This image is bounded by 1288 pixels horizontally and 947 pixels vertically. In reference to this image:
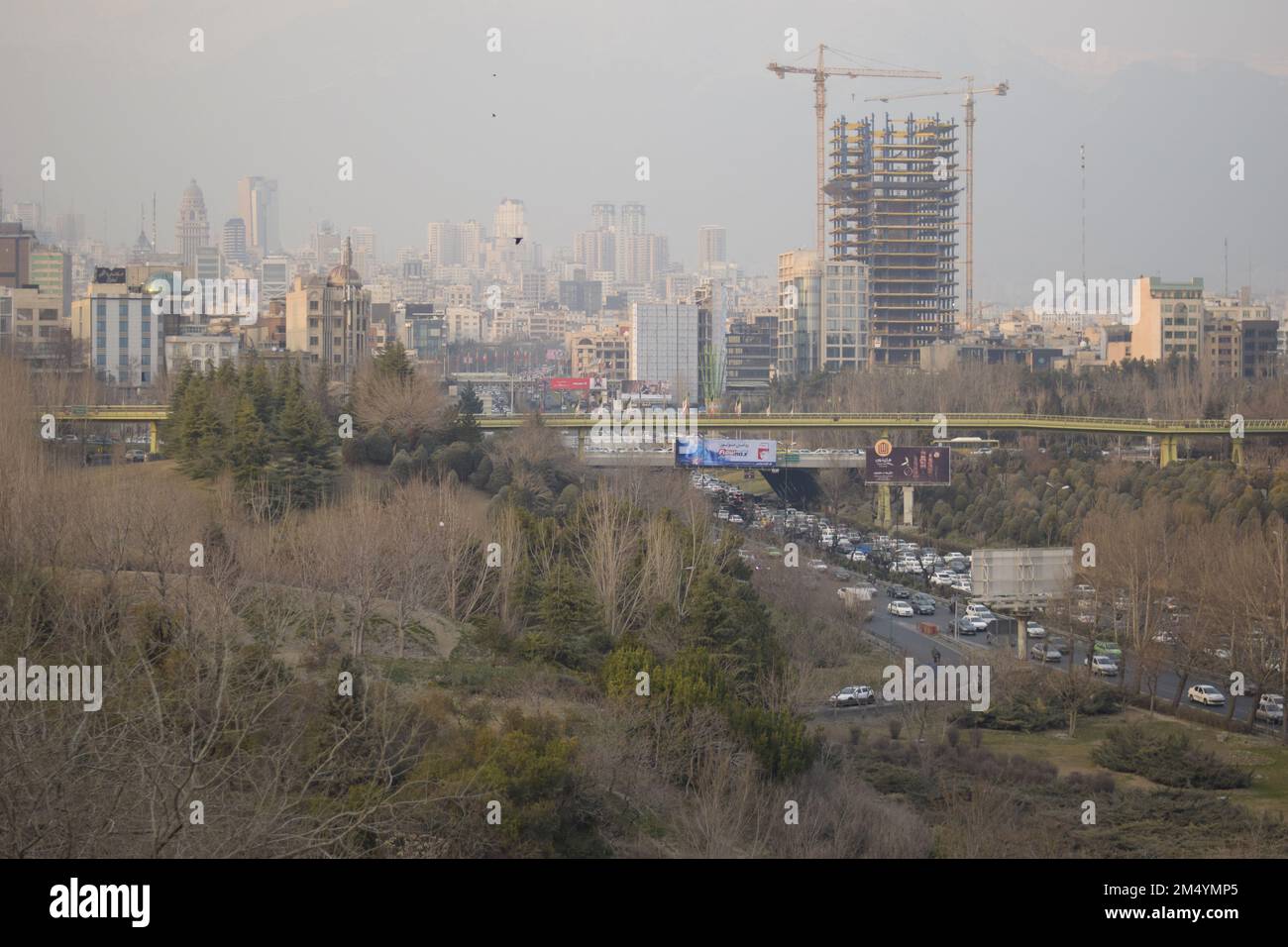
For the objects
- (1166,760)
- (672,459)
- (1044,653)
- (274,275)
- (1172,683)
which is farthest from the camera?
(274,275)

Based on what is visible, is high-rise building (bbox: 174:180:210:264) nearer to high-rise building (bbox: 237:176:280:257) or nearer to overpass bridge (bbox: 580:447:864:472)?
high-rise building (bbox: 237:176:280:257)

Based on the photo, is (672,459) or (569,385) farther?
(569,385)

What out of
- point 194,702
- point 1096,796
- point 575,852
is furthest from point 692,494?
point 194,702

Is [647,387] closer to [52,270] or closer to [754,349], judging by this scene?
[754,349]

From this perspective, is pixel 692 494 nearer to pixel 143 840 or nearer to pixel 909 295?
pixel 143 840

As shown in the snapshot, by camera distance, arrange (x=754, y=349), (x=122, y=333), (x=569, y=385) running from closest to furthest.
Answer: (x=122, y=333) → (x=569, y=385) → (x=754, y=349)

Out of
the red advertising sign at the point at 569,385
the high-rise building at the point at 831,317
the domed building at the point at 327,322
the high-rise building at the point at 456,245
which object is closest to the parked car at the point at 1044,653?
the domed building at the point at 327,322

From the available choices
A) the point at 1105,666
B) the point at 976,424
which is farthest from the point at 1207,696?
the point at 976,424
